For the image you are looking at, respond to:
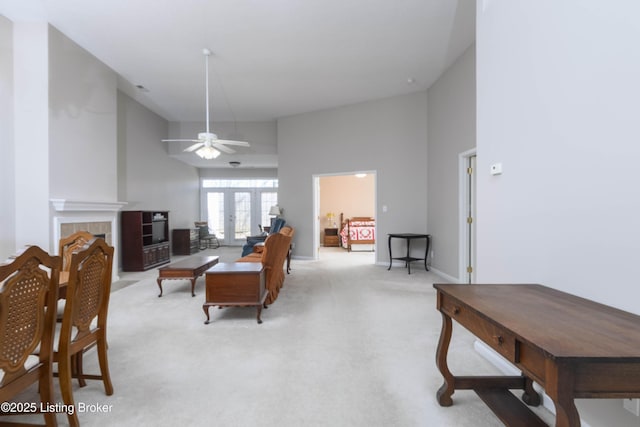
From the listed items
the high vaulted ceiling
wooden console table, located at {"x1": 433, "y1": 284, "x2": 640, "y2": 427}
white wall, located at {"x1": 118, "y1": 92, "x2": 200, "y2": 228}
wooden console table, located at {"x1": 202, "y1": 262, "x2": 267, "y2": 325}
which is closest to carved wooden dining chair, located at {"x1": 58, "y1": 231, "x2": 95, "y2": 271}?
wooden console table, located at {"x1": 202, "y1": 262, "x2": 267, "y2": 325}

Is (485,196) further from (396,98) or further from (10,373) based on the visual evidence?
(396,98)

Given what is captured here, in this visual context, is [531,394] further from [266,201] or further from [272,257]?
[266,201]

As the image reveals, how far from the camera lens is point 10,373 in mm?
1279

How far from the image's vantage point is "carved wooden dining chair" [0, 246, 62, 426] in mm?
1224

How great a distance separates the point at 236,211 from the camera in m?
10.5

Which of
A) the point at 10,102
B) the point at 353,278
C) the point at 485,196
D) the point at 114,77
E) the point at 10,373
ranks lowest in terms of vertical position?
the point at 353,278

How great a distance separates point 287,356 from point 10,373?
1.62 meters

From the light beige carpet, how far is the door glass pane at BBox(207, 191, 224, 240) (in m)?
6.47

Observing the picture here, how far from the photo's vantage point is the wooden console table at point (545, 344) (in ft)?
2.99

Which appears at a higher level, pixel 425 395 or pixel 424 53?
pixel 424 53

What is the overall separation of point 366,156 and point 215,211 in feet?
20.2

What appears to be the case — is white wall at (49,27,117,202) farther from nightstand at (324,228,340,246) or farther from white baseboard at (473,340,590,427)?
nightstand at (324,228,340,246)

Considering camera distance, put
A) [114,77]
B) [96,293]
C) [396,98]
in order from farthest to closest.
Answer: [396,98]
[114,77]
[96,293]

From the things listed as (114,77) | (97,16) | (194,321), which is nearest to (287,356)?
(194,321)
